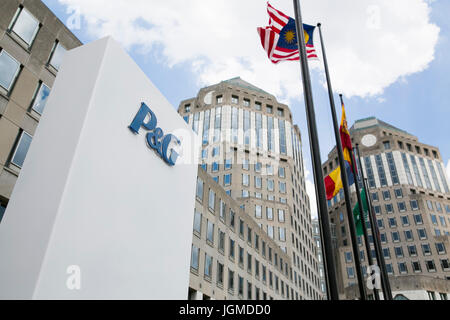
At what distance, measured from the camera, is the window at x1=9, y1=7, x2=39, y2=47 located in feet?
61.7

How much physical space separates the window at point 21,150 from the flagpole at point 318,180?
48.5 feet

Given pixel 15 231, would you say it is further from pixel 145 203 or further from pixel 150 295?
pixel 150 295

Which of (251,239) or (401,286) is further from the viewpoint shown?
(401,286)

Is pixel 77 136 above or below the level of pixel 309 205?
below

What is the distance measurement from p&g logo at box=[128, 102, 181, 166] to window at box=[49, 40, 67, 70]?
42.0ft

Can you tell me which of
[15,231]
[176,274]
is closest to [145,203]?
[176,274]

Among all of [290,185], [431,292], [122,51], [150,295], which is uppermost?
[290,185]

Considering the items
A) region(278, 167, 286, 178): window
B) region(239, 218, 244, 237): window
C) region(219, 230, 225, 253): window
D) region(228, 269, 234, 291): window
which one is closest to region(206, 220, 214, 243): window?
region(219, 230, 225, 253): window

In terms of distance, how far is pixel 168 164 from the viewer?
12.0 metres

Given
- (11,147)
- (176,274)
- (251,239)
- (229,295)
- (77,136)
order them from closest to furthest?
(77,136) < (176,274) < (11,147) < (229,295) < (251,239)

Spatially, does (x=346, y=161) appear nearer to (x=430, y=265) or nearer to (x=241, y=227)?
(x=241, y=227)

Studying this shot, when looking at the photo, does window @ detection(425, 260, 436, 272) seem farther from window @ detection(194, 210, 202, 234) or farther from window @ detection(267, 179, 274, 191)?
window @ detection(194, 210, 202, 234)

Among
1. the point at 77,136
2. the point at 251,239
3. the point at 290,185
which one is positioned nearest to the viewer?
the point at 77,136

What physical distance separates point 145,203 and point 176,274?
2.79m
